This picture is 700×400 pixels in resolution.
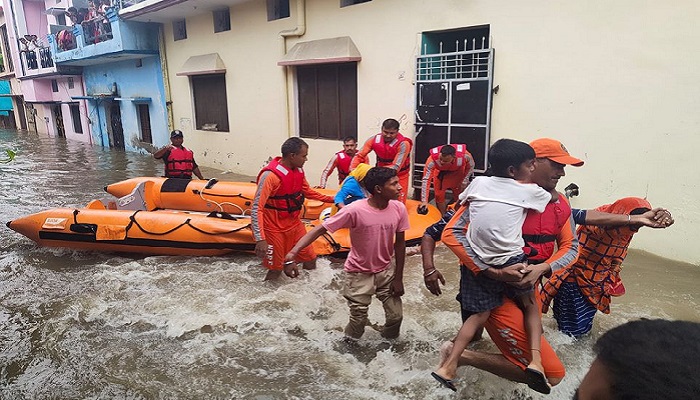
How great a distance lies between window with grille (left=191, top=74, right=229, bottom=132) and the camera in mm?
10802

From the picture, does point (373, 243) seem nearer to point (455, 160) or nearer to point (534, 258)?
point (534, 258)

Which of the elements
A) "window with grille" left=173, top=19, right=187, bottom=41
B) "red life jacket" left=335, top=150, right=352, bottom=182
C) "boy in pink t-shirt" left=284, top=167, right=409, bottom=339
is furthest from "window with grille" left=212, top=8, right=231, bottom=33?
"boy in pink t-shirt" left=284, top=167, right=409, bottom=339

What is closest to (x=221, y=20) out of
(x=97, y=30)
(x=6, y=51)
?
(x=97, y=30)

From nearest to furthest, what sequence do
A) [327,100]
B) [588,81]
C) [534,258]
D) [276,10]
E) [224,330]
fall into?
[534,258] → [224,330] → [588,81] → [327,100] → [276,10]

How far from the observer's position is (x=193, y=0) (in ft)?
30.9

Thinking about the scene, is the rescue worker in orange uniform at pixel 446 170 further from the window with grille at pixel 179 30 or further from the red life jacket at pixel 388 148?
the window with grille at pixel 179 30

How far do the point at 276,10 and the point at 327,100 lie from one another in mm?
2345

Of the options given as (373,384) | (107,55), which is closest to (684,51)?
(373,384)

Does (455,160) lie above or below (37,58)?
below

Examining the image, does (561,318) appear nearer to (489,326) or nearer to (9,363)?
(489,326)

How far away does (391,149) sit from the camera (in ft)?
19.3

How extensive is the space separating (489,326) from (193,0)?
9.42 meters

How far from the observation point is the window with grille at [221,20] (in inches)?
405

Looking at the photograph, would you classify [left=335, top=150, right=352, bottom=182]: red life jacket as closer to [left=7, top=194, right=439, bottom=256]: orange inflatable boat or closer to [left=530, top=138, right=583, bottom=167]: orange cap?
[left=7, top=194, right=439, bottom=256]: orange inflatable boat
